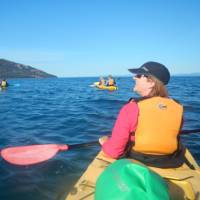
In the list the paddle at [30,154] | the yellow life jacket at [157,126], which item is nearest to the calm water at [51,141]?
the paddle at [30,154]

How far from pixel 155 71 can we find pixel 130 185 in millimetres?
1884

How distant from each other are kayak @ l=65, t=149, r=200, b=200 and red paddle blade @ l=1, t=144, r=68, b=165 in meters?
0.98

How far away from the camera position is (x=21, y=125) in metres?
12.6

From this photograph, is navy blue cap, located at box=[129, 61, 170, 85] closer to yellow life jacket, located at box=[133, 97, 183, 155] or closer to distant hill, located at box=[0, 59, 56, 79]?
yellow life jacket, located at box=[133, 97, 183, 155]

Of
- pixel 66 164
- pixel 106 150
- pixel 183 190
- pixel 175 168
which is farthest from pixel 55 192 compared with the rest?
pixel 183 190

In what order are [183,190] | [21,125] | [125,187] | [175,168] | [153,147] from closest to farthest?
[125,187] → [183,190] → [153,147] → [175,168] → [21,125]

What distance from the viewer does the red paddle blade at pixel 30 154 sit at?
5.03 m

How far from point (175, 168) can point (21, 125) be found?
9433 mm

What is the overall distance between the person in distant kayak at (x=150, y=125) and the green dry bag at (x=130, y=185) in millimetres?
891

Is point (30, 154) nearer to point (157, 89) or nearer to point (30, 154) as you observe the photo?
point (30, 154)

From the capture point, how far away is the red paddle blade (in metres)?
5.03

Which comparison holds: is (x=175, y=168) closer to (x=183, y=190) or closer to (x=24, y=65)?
(x=183, y=190)

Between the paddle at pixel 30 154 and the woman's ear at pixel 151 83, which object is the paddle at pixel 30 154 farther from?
the woman's ear at pixel 151 83

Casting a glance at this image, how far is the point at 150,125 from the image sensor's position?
382 cm
